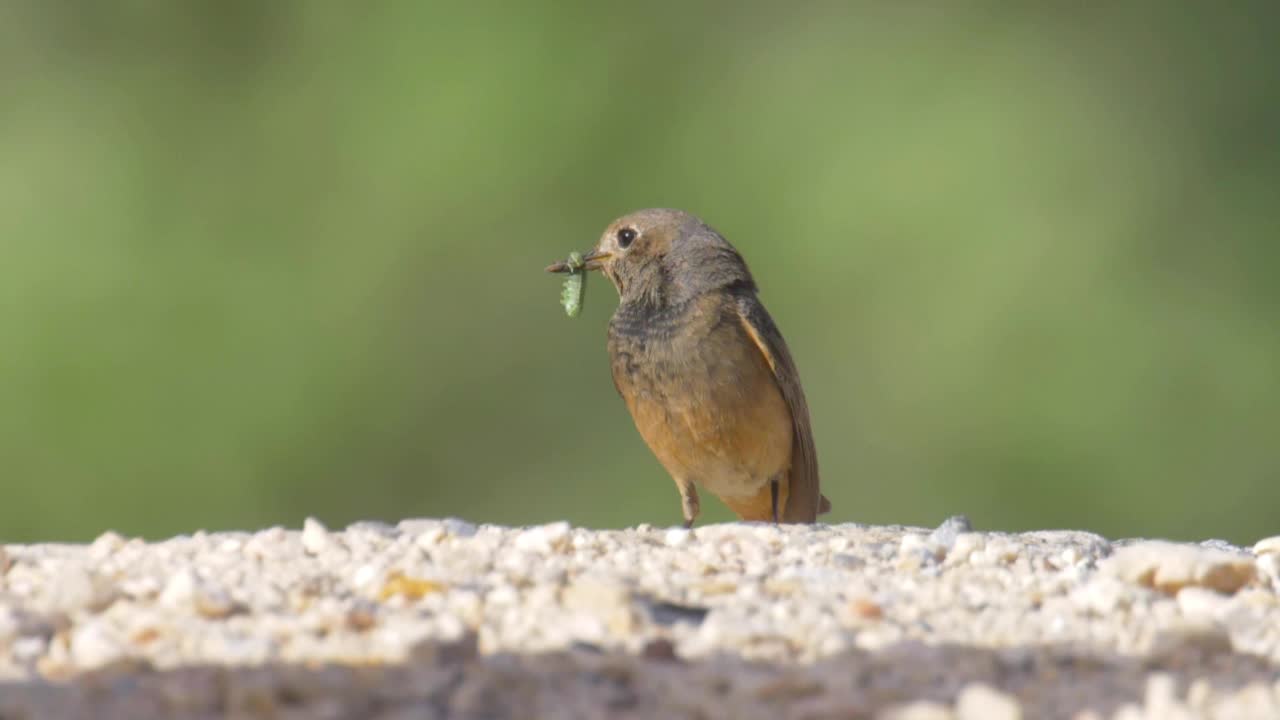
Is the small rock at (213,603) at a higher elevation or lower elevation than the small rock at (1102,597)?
lower

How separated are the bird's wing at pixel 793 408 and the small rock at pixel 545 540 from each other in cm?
256

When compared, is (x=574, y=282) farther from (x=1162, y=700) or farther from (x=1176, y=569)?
(x=1162, y=700)

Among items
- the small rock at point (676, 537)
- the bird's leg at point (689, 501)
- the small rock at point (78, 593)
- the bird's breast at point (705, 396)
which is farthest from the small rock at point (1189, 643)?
the bird's leg at point (689, 501)

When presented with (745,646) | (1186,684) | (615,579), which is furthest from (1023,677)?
(615,579)

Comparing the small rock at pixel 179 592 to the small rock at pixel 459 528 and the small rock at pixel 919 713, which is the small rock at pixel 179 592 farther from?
the small rock at pixel 919 713

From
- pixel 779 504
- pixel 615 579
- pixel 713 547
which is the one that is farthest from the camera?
pixel 779 504

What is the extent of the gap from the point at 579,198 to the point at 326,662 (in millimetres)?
9354

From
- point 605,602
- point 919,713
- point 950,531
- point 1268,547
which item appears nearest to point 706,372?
point 950,531

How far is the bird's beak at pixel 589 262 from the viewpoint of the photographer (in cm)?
756

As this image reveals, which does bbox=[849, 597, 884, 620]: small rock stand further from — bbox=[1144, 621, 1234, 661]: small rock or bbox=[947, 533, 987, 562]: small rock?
bbox=[947, 533, 987, 562]: small rock

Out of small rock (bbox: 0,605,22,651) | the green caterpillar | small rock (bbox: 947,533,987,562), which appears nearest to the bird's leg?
the green caterpillar

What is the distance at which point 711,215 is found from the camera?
39.5ft

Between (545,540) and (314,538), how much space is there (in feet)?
2.00

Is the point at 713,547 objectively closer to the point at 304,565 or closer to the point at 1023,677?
the point at 304,565
